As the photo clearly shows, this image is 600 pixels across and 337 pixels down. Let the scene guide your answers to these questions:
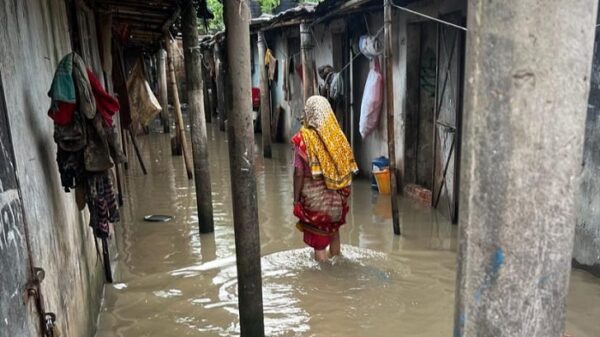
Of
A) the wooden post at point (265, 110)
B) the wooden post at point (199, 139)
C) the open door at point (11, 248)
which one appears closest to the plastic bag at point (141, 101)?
the wooden post at point (265, 110)

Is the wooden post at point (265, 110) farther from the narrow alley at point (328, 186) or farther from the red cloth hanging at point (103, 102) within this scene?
the red cloth hanging at point (103, 102)

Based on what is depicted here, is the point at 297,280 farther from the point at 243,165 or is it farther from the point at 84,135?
the point at 84,135

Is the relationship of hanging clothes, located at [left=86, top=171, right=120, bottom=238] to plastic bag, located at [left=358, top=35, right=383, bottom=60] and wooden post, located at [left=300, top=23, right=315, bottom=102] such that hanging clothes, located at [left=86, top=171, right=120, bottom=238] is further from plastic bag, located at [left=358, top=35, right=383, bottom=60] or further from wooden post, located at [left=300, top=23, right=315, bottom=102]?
wooden post, located at [left=300, top=23, right=315, bottom=102]

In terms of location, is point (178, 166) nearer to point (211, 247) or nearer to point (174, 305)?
point (211, 247)

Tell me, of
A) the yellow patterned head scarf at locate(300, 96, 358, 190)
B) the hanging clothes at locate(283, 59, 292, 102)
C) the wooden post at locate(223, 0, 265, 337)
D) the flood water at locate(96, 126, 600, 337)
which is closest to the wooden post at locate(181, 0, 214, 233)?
the flood water at locate(96, 126, 600, 337)

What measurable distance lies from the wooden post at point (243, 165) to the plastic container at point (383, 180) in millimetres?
4633

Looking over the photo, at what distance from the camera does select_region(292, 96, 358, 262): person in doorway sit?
179 inches

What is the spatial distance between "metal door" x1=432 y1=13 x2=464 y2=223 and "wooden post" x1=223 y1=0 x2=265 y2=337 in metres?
3.60

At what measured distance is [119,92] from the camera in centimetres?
789

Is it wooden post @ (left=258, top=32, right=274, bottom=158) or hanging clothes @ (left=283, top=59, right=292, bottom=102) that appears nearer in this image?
wooden post @ (left=258, top=32, right=274, bottom=158)

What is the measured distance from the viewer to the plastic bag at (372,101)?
775cm

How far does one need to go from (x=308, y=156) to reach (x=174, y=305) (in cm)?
178

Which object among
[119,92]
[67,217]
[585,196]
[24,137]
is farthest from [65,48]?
[585,196]

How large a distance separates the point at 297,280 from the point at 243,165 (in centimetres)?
200
